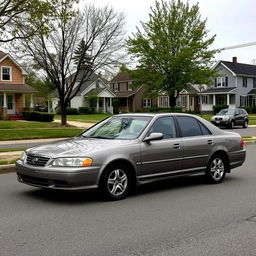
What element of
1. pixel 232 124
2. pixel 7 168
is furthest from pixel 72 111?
pixel 7 168

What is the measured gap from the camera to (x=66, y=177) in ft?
21.1

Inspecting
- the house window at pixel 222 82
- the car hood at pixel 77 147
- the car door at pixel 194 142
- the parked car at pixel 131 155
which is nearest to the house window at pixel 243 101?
the house window at pixel 222 82

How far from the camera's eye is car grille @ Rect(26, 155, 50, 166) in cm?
668

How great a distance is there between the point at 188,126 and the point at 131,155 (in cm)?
191

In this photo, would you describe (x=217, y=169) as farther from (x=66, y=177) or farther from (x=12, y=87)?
(x=12, y=87)

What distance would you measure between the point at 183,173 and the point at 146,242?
3.42m

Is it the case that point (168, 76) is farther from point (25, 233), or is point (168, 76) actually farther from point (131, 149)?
point (25, 233)

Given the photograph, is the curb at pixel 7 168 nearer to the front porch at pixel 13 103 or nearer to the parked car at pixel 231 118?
the parked car at pixel 231 118

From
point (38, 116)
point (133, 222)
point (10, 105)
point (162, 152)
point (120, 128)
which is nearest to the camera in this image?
point (133, 222)

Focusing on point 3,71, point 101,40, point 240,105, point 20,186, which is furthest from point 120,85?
point 20,186

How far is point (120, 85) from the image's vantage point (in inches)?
2717

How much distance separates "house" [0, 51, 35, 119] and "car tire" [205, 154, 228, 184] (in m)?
30.7

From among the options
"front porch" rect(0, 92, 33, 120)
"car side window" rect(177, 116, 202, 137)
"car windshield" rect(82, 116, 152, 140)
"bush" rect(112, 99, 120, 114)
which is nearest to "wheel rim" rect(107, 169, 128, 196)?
"car windshield" rect(82, 116, 152, 140)

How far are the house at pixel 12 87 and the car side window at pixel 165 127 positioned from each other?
3084 centimetres
